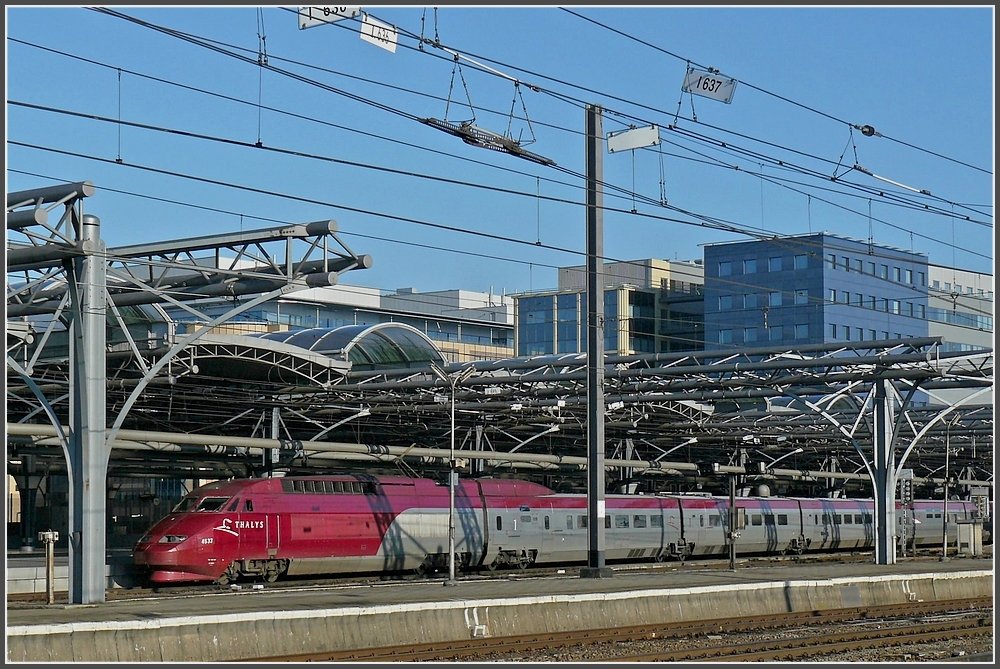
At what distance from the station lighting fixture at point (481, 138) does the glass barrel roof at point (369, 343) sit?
2408 cm

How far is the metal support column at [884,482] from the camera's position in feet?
152

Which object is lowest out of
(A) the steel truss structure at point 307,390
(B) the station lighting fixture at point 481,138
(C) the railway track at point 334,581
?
(C) the railway track at point 334,581

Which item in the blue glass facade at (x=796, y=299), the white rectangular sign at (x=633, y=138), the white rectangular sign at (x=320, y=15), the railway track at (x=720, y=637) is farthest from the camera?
the blue glass facade at (x=796, y=299)

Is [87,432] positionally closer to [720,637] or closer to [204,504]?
[204,504]

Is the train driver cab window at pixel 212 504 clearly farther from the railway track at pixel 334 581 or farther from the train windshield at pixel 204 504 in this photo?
the railway track at pixel 334 581

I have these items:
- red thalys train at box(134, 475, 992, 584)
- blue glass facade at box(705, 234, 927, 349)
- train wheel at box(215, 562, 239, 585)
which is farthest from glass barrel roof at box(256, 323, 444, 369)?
blue glass facade at box(705, 234, 927, 349)

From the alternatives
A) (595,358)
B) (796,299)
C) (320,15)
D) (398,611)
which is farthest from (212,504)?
(796,299)

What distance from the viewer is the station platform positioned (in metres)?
20.1

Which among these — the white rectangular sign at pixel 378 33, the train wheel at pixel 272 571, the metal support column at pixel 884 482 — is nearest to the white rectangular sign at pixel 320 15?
the white rectangular sign at pixel 378 33

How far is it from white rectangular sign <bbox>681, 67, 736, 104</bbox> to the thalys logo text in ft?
57.6

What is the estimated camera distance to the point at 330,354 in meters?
48.5

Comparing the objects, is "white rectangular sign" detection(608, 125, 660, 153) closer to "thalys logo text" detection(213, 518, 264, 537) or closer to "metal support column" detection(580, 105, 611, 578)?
"metal support column" detection(580, 105, 611, 578)

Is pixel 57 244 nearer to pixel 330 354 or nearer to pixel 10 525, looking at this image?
pixel 330 354

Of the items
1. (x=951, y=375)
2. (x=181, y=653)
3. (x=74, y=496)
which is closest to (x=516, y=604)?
(x=181, y=653)
